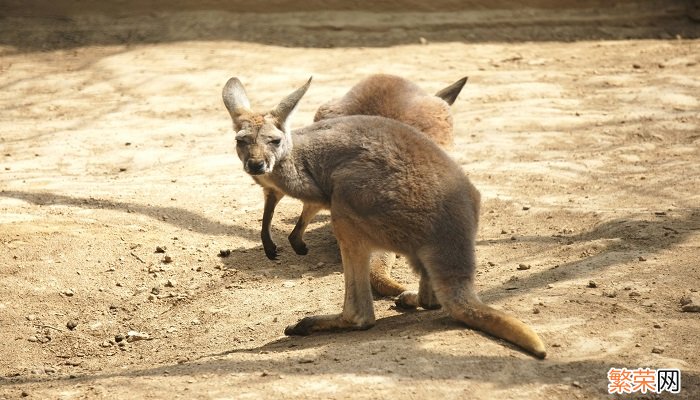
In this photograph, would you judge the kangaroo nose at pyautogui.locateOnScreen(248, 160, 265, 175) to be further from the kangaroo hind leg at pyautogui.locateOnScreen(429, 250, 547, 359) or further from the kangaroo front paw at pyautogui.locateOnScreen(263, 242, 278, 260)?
the kangaroo hind leg at pyautogui.locateOnScreen(429, 250, 547, 359)

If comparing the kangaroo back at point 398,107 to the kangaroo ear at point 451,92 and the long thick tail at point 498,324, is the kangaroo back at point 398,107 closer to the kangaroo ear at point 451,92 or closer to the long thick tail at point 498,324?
the kangaroo ear at point 451,92

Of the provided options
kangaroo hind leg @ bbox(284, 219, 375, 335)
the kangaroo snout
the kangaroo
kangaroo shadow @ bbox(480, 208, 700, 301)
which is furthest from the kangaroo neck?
kangaroo shadow @ bbox(480, 208, 700, 301)

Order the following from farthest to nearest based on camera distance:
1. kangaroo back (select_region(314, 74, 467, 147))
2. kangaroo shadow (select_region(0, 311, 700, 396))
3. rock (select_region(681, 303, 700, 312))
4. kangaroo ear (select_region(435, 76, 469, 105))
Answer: kangaroo ear (select_region(435, 76, 469, 105)) < kangaroo back (select_region(314, 74, 467, 147)) < rock (select_region(681, 303, 700, 312)) < kangaroo shadow (select_region(0, 311, 700, 396))

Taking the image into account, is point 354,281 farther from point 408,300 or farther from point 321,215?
point 321,215

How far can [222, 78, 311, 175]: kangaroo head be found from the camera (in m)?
5.60

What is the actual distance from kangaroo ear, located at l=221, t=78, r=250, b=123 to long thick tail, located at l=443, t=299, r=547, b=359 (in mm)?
1978

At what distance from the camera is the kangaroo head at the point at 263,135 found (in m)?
5.60

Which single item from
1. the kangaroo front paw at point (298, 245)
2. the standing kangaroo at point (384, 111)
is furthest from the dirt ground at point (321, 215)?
the standing kangaroo at point (384, 111)

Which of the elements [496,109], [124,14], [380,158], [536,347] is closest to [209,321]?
[380,158]

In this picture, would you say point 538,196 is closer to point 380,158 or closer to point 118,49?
point 380,158

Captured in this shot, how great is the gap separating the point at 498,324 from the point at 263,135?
190cm

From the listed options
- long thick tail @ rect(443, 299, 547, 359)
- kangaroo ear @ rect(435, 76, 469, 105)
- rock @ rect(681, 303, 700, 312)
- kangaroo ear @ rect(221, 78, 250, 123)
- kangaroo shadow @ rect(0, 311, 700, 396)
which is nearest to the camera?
kangaroo shadow @ rect(0, 311, 700, 396)

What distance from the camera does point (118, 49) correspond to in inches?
447

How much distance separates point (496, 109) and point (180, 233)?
397cm
